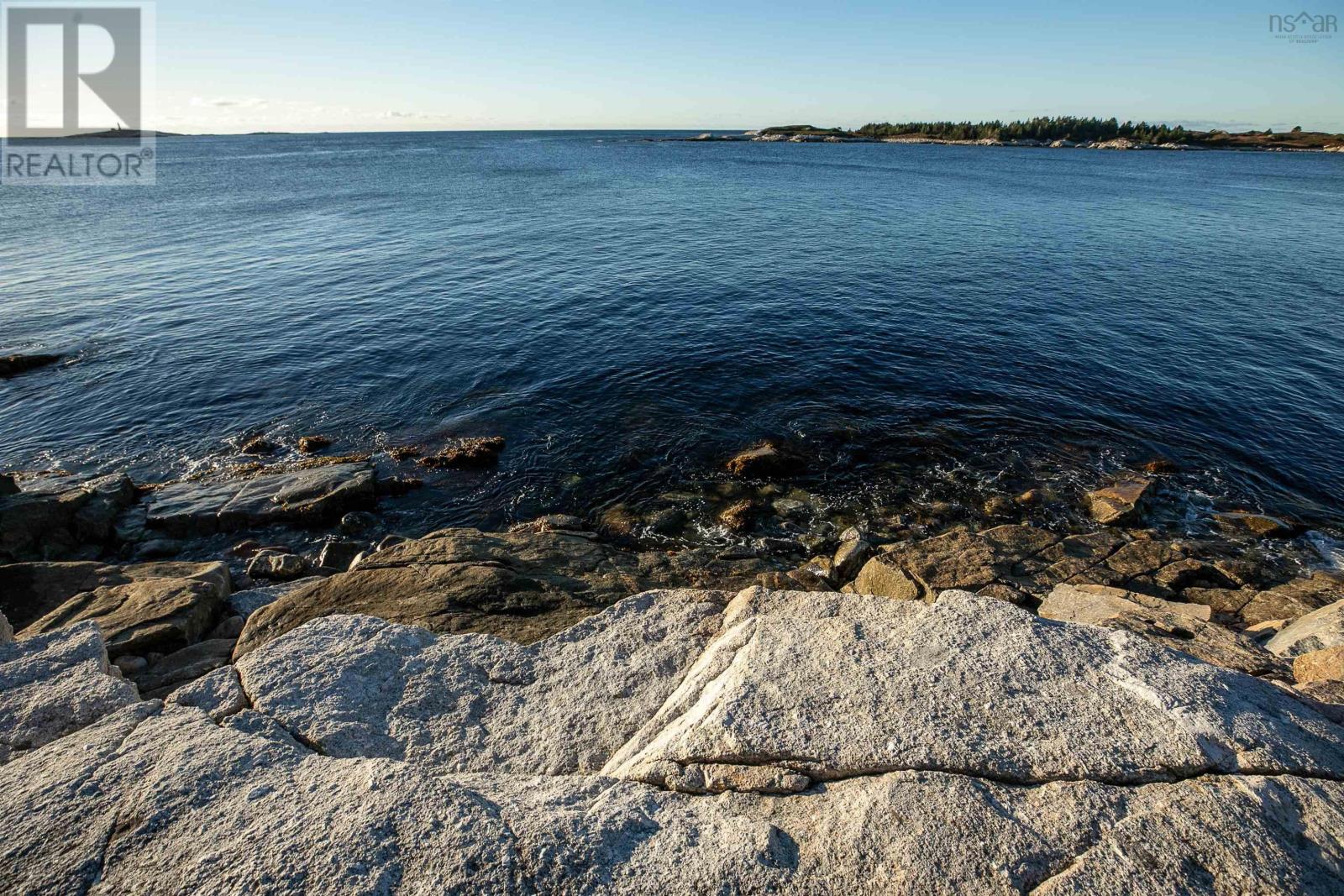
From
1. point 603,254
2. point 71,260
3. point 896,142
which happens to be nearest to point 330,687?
point 603,254

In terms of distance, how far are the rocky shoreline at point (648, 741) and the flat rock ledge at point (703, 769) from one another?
0.03 metres

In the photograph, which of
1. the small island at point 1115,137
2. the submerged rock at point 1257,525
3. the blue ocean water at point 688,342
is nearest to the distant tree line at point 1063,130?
the small island at point 1115,137

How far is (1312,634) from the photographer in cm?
1005

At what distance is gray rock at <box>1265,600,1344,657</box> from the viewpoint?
9766 mm

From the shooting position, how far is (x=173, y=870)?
17.5 feet

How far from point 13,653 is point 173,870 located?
571 cm

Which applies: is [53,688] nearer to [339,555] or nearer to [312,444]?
[339,555]

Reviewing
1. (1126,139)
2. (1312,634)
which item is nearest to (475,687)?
(1312,634)

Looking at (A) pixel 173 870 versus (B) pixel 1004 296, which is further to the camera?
(B) pixel 1004 296

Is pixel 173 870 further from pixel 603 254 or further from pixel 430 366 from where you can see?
pixel 603 254

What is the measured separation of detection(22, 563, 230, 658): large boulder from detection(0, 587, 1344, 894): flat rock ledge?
5.16ft

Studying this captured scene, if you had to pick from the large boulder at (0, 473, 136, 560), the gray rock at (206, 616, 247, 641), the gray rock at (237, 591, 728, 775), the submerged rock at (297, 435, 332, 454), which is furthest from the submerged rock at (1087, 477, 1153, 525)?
the large boulder at (0, 473, 136, 560)

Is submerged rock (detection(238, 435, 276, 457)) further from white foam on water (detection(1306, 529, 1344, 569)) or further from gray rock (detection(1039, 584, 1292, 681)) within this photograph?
white foam on water (detection(1306, 529, 1344, 569))

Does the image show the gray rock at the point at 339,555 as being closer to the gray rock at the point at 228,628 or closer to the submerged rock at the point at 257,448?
the gray rock at the point at 228,628
